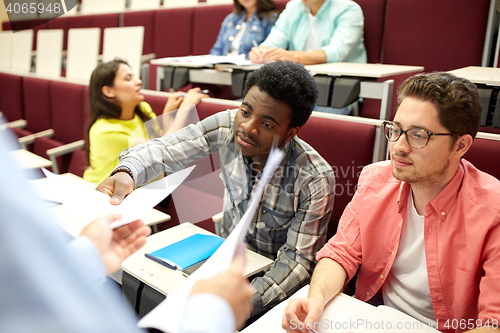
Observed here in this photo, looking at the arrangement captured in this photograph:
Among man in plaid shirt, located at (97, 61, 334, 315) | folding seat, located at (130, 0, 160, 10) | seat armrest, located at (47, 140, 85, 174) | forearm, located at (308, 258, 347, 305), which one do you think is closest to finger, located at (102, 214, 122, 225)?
man in plaid shirt, located at (97, 61, 334, 315)

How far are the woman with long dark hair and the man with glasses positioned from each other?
6.22 ft

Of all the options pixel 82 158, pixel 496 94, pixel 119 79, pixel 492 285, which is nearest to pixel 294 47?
pixel 119 79

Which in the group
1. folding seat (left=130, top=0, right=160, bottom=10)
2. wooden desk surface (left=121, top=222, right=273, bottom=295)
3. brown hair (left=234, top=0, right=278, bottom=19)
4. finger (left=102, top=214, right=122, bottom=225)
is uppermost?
folding seat (left=130, top=0, right=160, bottom=10)

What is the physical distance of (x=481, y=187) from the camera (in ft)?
3.13

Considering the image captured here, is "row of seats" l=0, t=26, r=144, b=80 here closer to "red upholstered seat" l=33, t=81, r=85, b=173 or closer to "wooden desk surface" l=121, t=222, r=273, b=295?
"red upholstered seat" l=33, t=81, r=85, b=173

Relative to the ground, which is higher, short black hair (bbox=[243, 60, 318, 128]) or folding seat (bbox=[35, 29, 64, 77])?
folding seat (bbox=[35, 29, 64, 77])

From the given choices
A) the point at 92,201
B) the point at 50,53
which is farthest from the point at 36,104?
the point at 92,201

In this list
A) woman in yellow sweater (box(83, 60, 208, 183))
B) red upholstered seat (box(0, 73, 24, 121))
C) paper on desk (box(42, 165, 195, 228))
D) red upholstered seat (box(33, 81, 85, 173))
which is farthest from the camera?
red upholstered seat (box(0, 73, 24, 121))

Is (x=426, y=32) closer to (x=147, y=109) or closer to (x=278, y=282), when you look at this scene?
(x=147, y=109)

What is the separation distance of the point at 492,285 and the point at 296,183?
0.60 metres

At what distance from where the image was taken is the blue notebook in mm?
1129

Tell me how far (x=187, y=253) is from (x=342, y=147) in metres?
0.71

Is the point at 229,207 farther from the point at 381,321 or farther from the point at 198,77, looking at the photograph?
the point at 198,77

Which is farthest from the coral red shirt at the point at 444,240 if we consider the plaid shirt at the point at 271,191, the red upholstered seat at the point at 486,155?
the red upholstered seat at the point at 486,155
